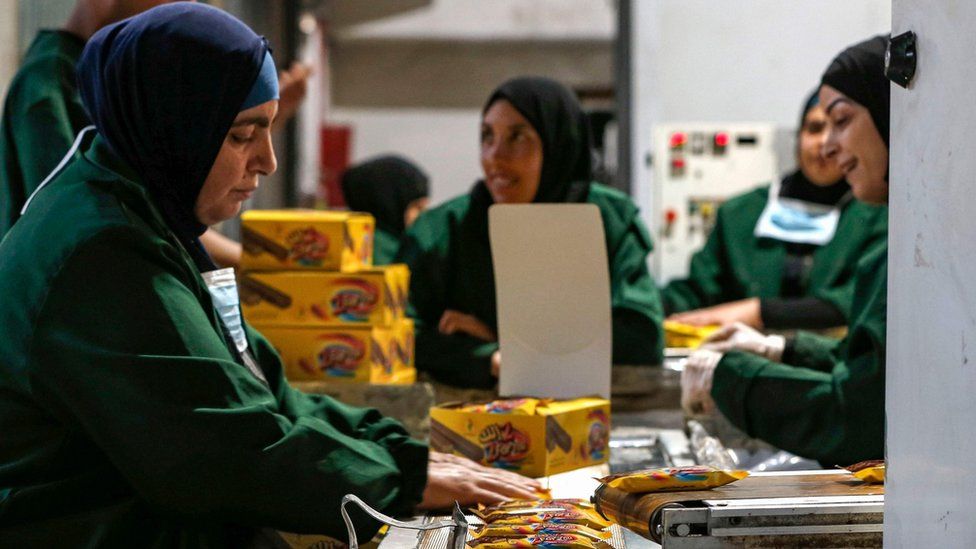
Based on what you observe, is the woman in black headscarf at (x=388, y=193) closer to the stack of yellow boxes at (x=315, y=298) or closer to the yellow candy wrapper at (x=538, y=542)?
the stack of yellow boxes at (x=315, y=298)

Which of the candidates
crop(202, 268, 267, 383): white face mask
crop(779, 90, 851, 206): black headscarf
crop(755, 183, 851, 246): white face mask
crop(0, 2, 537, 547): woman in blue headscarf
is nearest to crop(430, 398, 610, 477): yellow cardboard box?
crop(0, 2, 537, 547): woman in blue headscarf

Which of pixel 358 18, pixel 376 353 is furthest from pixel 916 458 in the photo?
pixel 358 18

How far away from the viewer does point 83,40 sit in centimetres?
268

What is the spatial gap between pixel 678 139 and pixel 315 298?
4.37 metres

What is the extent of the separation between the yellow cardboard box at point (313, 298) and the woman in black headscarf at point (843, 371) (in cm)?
73

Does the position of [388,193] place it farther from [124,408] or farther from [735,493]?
[735,493]

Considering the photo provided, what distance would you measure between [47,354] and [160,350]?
0.14m

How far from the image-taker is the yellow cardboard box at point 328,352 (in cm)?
268

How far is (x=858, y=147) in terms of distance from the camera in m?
2.44

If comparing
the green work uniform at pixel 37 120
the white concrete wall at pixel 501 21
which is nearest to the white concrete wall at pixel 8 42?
the green work uniform at pixel 37 120

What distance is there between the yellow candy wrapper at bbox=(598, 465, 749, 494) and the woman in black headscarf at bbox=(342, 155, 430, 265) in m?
4.77

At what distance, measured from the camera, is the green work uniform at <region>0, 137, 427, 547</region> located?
1518mm

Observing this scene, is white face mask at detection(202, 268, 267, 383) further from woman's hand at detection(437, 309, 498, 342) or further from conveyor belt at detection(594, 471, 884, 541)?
woman's hand at detection(437, 309, 498, 342)

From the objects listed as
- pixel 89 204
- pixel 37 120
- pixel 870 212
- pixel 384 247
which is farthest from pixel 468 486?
→ pixel 384 247
